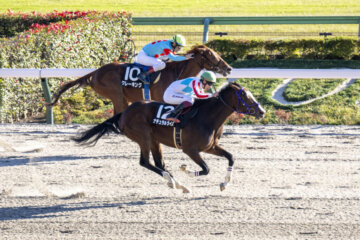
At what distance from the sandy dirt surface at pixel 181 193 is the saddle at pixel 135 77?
32.9 inches

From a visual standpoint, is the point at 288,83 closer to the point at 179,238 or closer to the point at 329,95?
the point at 329,95

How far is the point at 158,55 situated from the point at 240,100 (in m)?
2.44

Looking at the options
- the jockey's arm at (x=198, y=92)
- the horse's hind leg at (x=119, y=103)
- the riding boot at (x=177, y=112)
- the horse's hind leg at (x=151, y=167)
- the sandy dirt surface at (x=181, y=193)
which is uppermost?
the jockey's arm at (x=198, y=92)

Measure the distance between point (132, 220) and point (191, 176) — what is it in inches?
41.4

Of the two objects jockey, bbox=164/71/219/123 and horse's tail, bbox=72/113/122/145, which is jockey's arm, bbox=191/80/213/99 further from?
horse's tail, bbox=72/113/122/145

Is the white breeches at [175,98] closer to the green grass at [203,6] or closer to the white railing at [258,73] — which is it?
the white railing at [258,73]

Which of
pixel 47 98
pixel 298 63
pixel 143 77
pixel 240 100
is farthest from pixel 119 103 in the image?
pixel 298 63

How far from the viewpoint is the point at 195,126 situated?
639cm

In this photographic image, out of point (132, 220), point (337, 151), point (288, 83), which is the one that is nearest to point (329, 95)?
point (288, 83)

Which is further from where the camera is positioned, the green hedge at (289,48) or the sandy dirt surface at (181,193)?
the green hedge at (289,48)

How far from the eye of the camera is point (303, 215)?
5.69 m

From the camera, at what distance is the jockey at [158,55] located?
8406 millimetres

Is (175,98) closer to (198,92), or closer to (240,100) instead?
(198,92)

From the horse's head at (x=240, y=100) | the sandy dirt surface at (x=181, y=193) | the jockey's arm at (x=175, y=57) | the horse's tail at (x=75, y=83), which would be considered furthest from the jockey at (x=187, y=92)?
the horse's tail at (x=75, y=83)
